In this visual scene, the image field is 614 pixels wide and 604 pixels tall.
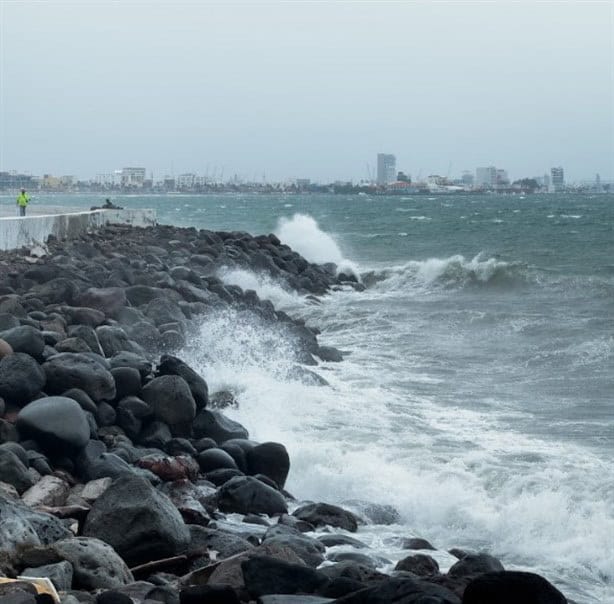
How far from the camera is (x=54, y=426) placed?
272 inches

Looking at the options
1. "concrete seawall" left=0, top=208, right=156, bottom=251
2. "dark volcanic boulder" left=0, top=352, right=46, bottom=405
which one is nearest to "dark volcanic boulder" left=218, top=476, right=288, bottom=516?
"dark volcanic boulder" left=0, top=352, right=46, bottom=405

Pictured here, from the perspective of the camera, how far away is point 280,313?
17.0 metres

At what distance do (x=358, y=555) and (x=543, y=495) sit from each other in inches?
86.4

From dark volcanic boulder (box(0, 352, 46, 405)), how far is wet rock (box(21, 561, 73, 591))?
299cm

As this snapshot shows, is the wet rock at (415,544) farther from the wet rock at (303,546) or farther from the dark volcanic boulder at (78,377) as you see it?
the dark volcanic boulder at (78,377)

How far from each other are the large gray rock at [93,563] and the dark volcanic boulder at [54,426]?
193 cm

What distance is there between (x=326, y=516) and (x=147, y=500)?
1.80m

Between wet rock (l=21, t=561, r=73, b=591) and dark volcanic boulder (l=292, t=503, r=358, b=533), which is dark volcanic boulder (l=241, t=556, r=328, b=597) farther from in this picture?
dark volcanic boulder (l=292, t=503, r=358, b=533)

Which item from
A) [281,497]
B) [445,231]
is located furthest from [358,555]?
[445,231]

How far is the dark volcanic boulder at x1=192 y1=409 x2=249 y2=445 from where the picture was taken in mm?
8448

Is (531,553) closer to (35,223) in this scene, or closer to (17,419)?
(17,419)

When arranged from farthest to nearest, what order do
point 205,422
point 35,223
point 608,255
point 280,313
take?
point 608,255, point 35,223, point 280,313, point 205,422

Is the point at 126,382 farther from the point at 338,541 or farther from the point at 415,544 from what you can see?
the point at 415,544

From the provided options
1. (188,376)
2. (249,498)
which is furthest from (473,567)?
(188,376)
